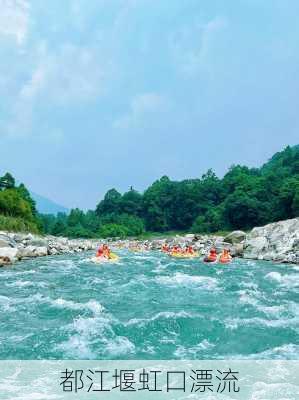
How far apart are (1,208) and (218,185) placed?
5030cm

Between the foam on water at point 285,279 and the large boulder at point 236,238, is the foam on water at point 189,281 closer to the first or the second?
the foam on water at point 285,279

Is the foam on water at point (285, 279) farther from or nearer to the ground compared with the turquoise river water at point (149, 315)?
farther from the ground

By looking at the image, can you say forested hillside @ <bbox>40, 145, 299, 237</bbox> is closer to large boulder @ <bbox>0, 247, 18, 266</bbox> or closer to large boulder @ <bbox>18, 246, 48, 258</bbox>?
large boulder @ <bbox>18, 246, 48, 258</bbox>

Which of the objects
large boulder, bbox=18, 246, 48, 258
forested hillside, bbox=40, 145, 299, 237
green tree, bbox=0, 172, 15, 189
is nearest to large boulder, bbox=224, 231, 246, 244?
forested hillside, bbox=40, 145, 299, 237

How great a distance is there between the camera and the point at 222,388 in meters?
10.1

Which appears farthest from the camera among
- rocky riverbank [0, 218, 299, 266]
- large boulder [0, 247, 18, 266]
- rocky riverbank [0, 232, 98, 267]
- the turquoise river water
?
rocky riverbank [0, 218, 299, 266]

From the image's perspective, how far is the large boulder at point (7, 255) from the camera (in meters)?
30.7

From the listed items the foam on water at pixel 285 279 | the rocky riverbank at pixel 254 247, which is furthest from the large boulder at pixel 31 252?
the foam on water at pixel 285 279

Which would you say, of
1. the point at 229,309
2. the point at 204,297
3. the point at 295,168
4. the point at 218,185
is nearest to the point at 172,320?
the point at 229,309

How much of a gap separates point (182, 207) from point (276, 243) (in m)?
60.0

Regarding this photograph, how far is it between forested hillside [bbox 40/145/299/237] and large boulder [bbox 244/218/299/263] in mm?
18434

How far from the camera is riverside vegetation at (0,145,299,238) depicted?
61.4 metres

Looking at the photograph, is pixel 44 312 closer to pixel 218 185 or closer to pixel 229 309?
pixel 229 309

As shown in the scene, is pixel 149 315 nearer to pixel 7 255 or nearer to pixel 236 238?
pixel 7 255
